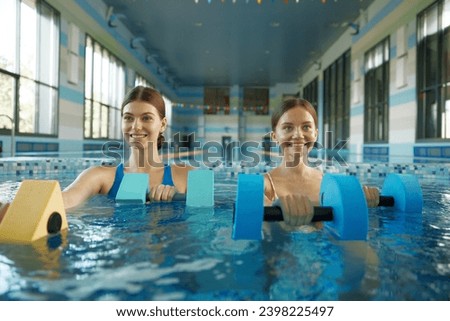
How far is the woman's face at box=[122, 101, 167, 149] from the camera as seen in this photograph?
2592mm

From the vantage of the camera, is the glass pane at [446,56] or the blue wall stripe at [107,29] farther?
the blue wall stripe at [107,29]

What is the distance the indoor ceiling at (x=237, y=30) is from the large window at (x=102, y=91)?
1254mm

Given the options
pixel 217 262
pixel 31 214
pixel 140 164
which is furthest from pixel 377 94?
pixel 31 214

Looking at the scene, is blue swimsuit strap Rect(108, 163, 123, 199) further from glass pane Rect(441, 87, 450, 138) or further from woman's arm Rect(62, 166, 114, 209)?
glass pane Rect(441, 87, 450, 138)

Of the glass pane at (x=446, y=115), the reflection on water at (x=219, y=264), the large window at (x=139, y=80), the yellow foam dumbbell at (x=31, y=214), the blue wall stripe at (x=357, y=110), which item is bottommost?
the reflection on water at (x=219, y=264)

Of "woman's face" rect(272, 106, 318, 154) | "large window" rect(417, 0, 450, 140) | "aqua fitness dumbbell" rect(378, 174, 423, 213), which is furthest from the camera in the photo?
"large window" rect(417, 0, 450, 140)

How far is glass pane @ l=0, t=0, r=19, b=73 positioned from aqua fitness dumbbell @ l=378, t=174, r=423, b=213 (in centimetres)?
658

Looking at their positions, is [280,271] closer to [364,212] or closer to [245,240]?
[245,240]

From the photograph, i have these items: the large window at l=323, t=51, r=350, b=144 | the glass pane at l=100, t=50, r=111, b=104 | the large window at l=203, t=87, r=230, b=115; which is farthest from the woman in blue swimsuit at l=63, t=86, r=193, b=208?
the large window at l=203, t=87, r=230, b=115

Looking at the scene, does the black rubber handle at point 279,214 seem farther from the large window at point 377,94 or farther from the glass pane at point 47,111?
the large window at point 377,94

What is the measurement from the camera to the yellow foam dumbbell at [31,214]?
5.65ft

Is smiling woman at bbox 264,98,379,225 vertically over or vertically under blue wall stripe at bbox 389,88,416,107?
under

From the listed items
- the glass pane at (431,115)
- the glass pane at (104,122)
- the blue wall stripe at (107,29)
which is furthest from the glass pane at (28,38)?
the glass pane at (431,115)
